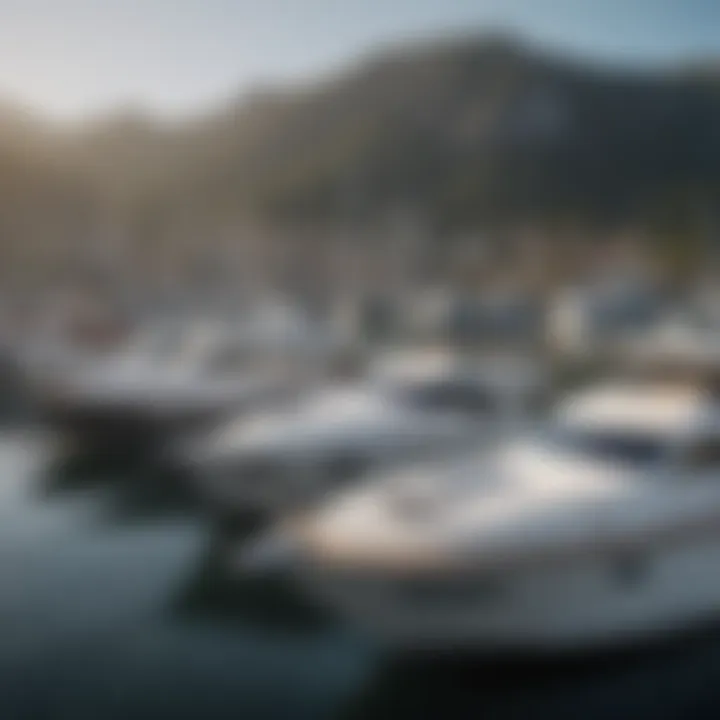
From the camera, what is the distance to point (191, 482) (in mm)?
2137

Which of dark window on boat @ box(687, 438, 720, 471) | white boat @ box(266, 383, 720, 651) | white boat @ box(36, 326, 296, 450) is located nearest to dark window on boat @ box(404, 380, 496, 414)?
white boat @ box(266, 383, 720, 651)

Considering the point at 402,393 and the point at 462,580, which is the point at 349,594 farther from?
the point at 402,393

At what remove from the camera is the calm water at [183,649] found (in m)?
1.86

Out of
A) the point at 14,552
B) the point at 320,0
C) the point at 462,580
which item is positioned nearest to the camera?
the point at 462,580

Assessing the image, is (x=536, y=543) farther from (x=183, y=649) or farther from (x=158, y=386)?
(x=158, y=386)

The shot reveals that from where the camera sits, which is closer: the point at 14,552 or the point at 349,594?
the point at 349,594

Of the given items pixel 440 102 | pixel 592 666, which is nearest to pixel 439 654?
pixel 592 666

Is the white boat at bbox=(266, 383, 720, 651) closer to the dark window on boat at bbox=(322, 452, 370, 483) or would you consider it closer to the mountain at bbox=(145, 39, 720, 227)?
the dark window on boat at bbox=(322, 452, 370, 483)

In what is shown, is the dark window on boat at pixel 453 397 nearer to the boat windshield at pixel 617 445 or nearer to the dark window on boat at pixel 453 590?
the boat windshield at pixel 617 445

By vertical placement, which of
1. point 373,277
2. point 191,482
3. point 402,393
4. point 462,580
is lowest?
point 462,580

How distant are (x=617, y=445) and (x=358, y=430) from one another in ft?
1.85

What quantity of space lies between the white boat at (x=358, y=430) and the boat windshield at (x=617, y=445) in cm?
14

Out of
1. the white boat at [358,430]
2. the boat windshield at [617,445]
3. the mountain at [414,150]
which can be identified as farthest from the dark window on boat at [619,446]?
the mountain at [414,150]

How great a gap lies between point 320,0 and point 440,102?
348 mm
